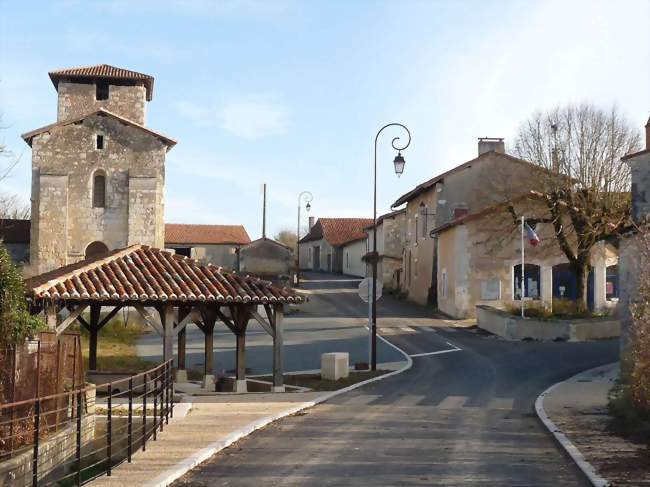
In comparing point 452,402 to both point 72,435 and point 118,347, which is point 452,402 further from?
point 118,347

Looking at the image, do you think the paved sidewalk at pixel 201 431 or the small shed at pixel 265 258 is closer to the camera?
the paved sidewalk at pixel 201 431

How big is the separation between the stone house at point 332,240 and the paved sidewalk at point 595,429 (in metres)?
50.0

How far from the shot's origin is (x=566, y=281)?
129 feet

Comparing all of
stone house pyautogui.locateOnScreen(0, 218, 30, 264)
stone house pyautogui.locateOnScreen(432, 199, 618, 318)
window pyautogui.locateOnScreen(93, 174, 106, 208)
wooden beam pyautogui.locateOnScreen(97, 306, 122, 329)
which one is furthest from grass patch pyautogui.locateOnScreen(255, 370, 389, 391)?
stone house pyautogui.locateOnScreen(0, 218, 30, 264)

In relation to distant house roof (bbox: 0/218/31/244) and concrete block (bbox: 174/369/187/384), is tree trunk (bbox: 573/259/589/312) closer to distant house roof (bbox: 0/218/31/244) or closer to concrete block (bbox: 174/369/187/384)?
concrete block (bbox: 174/369/187/384)

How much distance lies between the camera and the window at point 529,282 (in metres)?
38.5

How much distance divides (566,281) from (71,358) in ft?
96.1

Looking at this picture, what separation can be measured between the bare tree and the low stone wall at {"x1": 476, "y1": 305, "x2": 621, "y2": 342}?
2.63 metres

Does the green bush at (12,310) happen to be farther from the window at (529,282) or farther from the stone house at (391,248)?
the stone house at (391,248)

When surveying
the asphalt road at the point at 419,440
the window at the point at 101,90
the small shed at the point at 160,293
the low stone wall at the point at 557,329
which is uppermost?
the window at the point at 101,90

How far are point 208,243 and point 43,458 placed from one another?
5370 cm

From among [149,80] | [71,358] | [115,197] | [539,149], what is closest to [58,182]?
[115,197]

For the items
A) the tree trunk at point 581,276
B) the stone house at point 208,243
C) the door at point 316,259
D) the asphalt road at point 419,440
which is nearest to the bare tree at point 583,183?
the tree trunk at point 581,276

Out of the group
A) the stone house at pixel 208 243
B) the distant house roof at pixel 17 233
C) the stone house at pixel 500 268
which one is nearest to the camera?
the stone house at pixel 500 268
